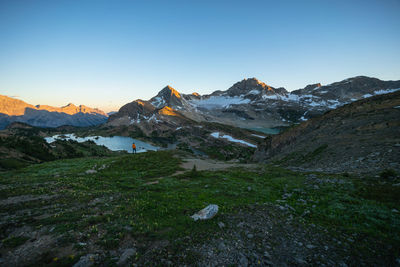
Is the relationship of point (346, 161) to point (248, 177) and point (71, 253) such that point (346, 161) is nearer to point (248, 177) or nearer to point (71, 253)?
point (248, 177)

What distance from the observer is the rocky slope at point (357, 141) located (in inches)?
644

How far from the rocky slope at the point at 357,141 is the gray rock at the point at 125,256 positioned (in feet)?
65.0

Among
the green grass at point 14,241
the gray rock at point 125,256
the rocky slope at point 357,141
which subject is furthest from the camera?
the rocky slope at point 357,141

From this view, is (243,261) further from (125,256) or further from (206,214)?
(125,256)

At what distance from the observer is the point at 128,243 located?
6.71 m

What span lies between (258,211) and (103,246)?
27.0 feet

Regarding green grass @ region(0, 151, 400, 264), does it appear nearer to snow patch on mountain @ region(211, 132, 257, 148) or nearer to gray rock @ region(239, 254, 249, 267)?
gray rock @ region(239, 254, 249, 267)

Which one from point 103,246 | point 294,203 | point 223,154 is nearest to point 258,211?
point 294,203

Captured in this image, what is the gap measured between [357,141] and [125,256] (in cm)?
2868

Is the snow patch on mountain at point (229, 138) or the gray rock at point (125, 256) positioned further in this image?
the snow patch on mountain at point (229, 138)

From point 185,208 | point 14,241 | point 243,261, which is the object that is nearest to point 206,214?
point 185,208

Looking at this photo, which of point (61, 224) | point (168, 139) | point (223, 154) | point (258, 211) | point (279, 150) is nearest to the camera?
point (61, 224)

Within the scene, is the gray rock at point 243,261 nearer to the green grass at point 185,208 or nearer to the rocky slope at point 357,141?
the green grass at point 185,208

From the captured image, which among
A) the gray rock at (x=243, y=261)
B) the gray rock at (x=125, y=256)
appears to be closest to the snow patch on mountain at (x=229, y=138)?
the gray rock at (x=243, y=261)
